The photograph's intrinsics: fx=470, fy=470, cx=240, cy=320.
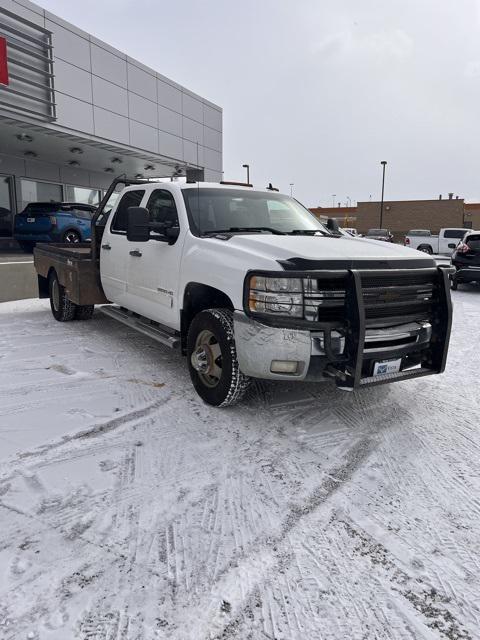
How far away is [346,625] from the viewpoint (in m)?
1.88

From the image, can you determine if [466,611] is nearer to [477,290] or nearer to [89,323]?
[89,323]

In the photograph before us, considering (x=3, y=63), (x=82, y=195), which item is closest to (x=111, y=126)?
(x=3, y=63)

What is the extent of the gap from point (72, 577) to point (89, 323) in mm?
5719

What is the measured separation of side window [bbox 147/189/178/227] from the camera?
4789 mm

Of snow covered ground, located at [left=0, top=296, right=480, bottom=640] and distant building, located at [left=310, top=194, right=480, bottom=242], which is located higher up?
distant building, located at [left=310, top=194, right=480, bottom=242]

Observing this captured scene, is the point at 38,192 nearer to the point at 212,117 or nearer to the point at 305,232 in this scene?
the point at 212,117

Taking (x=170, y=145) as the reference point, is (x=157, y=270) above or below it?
below

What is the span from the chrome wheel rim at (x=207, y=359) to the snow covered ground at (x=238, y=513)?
0.87 feet

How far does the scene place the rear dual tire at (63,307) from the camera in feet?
24.0

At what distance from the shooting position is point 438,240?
25.9m

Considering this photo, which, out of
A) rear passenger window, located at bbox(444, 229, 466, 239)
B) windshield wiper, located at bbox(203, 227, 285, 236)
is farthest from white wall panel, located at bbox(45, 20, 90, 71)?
rear passenger window, located at bbox(444, 229, 466, 239)

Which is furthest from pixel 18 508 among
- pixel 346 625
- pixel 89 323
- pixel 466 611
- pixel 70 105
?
pixel 70 105

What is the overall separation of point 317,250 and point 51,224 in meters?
12.3

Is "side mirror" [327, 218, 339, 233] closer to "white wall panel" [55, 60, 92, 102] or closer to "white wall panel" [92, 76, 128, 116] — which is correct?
"white wall panel" [55, 60, 92, 102]
